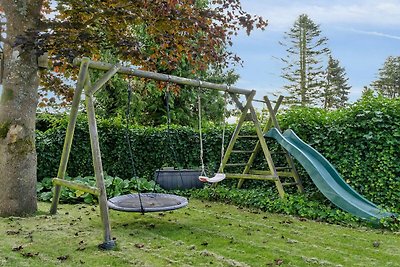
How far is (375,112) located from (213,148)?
135 inches

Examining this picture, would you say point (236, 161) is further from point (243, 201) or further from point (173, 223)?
point (173, 223)

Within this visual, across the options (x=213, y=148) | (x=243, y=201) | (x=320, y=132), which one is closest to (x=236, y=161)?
(x=213, y=148)

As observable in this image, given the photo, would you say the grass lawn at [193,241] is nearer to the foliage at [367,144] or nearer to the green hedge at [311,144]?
the foliage at [367,144]

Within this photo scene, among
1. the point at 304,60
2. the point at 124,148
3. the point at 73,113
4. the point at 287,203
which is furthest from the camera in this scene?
the point at 304,60

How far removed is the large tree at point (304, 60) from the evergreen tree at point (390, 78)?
299 inches

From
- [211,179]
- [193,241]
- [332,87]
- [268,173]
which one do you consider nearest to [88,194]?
[211,179]

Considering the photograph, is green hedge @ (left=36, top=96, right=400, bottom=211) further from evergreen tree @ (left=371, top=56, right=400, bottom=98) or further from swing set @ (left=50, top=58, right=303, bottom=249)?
evergreen tree @ (left=371, top=56, right=400, bottom=98)

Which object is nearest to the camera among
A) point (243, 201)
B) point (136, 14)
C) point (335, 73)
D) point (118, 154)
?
point (136, 14)

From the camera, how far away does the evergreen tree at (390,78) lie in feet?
108

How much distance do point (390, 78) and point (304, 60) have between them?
9.68 metres

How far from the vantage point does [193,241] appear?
436 cm

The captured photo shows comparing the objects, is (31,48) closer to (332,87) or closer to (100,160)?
(100,160)

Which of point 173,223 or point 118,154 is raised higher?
point 118,154

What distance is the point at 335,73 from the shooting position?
3309 cm
